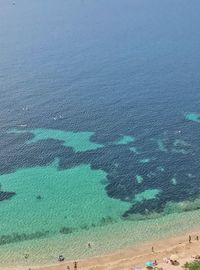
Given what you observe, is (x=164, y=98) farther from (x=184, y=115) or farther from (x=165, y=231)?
(x=165, y=231)

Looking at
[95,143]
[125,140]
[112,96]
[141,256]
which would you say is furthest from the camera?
[112,96]

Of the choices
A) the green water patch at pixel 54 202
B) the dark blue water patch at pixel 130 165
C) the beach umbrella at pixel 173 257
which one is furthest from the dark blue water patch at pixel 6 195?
the beach umbrella at pixel 173 257

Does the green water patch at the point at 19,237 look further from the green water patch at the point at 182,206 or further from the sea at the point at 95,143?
the green water patch at the point at 182,206

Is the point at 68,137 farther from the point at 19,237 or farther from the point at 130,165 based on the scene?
the point at 19,237

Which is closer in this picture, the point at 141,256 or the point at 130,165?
the point at 141,256

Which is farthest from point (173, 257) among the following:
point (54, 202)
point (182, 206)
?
point (54, 202)

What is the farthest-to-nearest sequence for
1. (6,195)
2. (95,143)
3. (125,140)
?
(125,140) < (95,143) < (6,195)

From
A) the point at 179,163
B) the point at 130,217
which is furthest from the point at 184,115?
the point at 130,217

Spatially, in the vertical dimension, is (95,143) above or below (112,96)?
below
